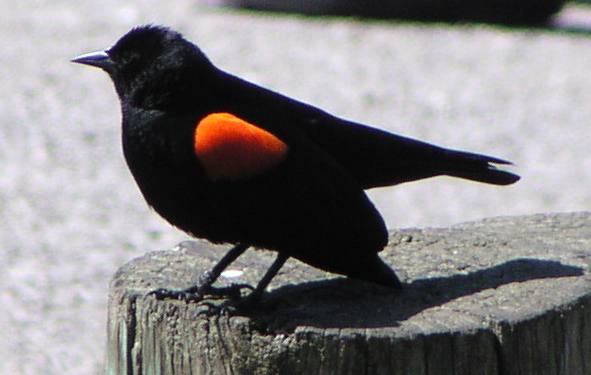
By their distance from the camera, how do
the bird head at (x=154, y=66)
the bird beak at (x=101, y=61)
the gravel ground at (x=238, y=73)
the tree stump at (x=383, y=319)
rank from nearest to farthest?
the tree stump at (x=383, y=319) → the bird head at (x=154, y=66) → the bird beak at (x=101, y=61) → the gravel ground at (x=238, y=73)

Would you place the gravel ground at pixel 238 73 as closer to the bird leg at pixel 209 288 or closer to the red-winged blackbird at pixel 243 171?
the bird leg at pixel 209 288

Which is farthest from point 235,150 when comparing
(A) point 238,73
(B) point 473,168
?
(A) point 238,73

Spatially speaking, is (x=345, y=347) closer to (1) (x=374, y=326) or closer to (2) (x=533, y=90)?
(1) (x=374, y=326)

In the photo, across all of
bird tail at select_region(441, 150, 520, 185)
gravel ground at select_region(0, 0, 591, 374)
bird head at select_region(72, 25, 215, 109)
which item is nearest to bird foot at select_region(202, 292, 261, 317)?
bird head at select_region(72, 25, 215, 109)

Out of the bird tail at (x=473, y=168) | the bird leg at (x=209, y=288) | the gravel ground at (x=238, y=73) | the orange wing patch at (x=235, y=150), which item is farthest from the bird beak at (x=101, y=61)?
the gravel ground at (x=238, y=73)

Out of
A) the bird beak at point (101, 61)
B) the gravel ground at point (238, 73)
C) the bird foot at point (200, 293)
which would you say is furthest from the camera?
the gravel ground at point (238, 73)

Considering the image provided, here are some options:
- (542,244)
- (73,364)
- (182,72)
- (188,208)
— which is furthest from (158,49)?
(73,364)
